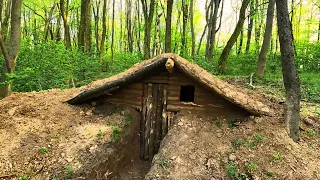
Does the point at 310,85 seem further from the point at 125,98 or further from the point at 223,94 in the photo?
the point at 125,98

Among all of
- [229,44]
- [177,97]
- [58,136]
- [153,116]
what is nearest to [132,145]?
[153,116]

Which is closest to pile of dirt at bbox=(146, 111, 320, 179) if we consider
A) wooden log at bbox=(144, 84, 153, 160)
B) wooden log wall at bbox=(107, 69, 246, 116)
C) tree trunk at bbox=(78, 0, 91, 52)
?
wooden log wall at bbox=(107, 69, 246, 116)

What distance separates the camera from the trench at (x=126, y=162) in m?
5.75

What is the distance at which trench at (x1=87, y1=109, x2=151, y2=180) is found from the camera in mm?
5747

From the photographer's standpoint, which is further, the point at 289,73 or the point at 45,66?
the point at 45,66

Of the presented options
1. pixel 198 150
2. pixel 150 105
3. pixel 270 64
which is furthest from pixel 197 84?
pixel 270 64

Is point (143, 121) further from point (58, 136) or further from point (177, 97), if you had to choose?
point (58, 136)

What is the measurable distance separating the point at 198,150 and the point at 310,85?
759 cm

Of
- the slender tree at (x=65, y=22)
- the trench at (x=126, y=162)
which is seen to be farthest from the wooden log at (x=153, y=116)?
the slender tree at (x=65, y=22)

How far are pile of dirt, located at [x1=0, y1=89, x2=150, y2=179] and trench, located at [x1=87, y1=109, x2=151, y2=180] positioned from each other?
25 millimetres

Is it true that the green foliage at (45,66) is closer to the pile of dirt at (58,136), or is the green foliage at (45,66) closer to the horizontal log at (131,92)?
the pile of dirt at (58,136)

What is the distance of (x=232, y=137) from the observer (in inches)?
228

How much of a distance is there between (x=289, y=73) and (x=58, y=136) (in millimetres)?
5425

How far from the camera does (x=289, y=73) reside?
5.59 metres
